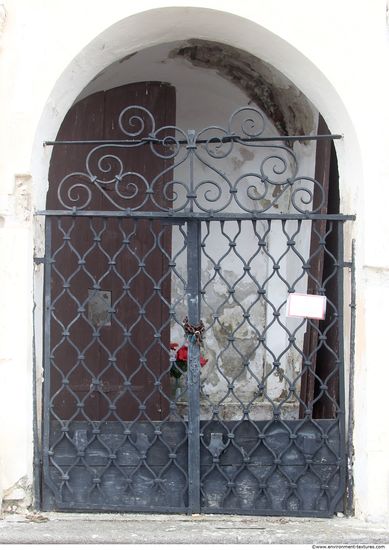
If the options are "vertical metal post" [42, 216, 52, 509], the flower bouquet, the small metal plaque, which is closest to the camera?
"vertical metal post" [42, 216, 52, 509]

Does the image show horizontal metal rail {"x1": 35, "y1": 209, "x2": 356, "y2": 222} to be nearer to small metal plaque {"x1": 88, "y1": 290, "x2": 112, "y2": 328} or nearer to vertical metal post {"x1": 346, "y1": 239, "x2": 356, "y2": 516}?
vertical metal post {"x1": 346, "y1": 239, "x2": 356, "y2": 516}

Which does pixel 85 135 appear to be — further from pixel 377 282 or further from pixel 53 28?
pixel 377 282

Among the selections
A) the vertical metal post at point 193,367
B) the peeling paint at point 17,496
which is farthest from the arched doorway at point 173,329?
the peeling paint at point 17,496

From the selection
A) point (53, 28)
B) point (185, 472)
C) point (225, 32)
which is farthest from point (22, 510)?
point (225, 32)

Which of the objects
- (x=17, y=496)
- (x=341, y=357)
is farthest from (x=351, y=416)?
(x=17, y=496)

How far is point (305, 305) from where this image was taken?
3594 millimetres

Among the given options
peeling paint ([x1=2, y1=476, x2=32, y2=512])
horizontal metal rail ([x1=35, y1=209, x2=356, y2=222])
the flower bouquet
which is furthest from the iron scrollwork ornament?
peeling paint ([x1=2, y1=476, x2=32, y2=512])

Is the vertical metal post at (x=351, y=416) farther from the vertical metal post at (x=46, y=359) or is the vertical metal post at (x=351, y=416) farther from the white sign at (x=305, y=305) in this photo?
the vertical metal post at (x=46, y=359)

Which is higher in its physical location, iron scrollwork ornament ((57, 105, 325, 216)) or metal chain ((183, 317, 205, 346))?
iron scrollwork ornament ((57, 105, 325, 216))

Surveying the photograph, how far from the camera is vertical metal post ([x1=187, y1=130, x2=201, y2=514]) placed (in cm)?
359

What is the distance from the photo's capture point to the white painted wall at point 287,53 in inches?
135

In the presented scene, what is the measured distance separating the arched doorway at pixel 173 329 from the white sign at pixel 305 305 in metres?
0.09

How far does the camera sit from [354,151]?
356cm

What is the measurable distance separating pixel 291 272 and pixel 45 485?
233 cm
